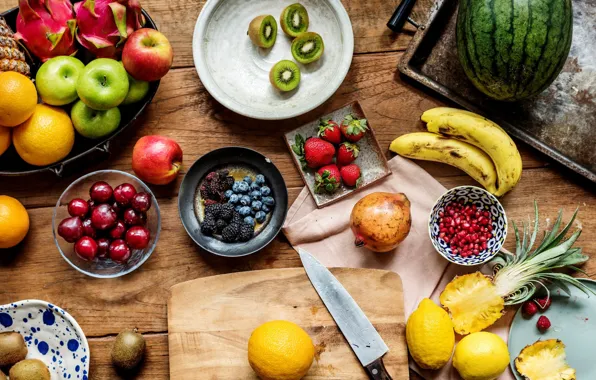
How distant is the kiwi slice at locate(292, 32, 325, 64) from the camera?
1586 millimetres

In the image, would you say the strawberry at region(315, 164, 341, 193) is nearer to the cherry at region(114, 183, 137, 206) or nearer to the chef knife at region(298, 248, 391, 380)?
the chef knife at region(298, 248, 391, 380)

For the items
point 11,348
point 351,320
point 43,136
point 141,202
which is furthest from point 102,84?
point 351,320

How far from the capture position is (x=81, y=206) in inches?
59.9

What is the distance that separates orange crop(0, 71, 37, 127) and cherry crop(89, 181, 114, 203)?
242 millimetres

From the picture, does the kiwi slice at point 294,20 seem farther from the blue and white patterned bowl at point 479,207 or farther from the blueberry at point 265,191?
the blue and white patterned bowl at point 479,207

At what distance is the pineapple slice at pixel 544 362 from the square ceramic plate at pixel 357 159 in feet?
2.00

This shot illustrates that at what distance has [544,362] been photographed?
5.10ft

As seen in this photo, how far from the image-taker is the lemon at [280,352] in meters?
1.38

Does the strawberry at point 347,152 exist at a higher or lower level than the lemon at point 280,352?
higher

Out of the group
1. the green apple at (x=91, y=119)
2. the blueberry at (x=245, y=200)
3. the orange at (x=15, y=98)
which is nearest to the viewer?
the orange at (x=15, y=98)

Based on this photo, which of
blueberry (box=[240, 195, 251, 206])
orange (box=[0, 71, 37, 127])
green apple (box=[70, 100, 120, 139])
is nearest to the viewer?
orange (box=[0, 71, 37, 127])

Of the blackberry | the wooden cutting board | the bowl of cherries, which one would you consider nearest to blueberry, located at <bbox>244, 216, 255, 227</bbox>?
the blackberry

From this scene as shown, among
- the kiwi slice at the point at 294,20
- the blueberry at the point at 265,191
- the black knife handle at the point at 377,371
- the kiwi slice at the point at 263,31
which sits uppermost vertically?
the kiwi slice at the point at 294,20

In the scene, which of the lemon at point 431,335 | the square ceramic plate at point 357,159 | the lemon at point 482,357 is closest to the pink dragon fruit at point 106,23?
the square ceramic plate at point 357,159
